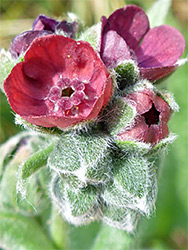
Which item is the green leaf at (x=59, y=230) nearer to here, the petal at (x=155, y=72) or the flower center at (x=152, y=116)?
the flower center at (x=152, y=116)

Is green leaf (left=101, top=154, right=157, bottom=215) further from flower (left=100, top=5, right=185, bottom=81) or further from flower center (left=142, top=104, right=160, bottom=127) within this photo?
flower (left=100, top=5, right=185, bottom=81)

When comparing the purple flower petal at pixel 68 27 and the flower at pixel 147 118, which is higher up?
the purple flower petal at pixel 68 27

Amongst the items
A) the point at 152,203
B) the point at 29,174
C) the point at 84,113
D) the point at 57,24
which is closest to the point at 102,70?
the point at 84,113

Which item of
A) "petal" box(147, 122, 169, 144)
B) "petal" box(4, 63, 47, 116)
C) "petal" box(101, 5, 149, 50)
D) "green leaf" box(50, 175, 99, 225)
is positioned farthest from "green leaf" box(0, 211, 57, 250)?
"petal" box(101, 5, 149, 50)

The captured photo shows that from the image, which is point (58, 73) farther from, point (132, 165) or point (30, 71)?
point (132, 165)

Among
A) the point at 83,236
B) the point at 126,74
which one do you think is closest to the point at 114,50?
the point at 126,74

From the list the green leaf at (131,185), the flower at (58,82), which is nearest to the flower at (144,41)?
the flower at (58,82)
